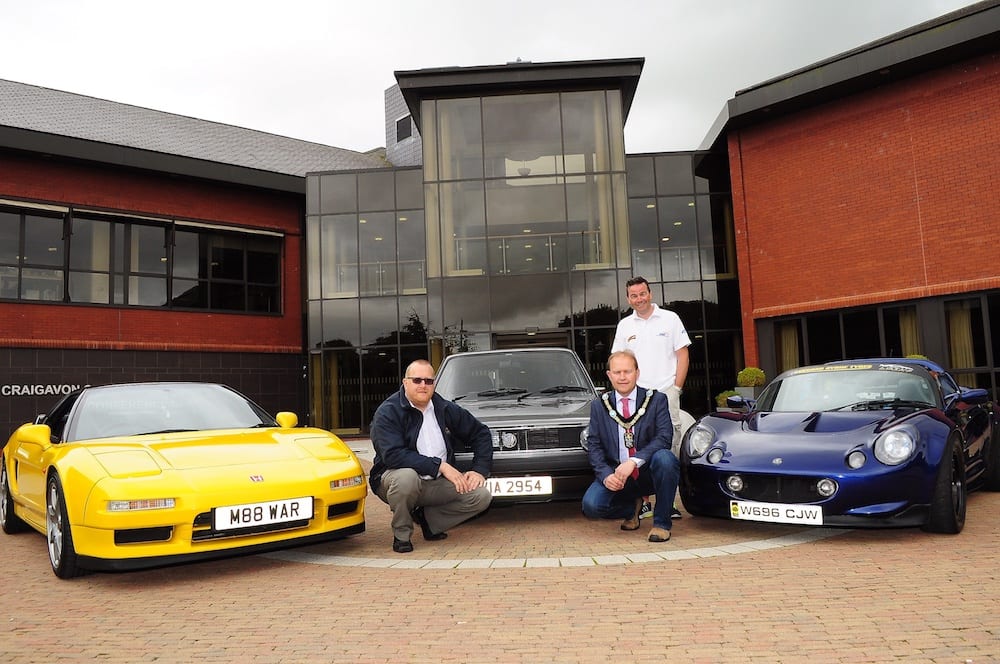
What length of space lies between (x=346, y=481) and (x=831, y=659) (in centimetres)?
325

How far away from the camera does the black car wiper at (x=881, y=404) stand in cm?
555

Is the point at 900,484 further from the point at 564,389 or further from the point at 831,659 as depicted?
the point at 564,389

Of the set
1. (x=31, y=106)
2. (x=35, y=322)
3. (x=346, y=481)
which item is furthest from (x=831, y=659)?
(x=31, y=106)

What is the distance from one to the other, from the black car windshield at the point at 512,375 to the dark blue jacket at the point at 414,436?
1.28 metres

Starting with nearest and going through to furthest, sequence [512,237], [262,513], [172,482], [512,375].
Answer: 1. [172,482]
2. [262,513]
3. [512,375]
4. [512,237]

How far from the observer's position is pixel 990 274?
46.1 feet

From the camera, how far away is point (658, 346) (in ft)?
21.4

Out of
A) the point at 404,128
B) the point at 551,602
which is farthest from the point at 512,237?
the point at 404,128

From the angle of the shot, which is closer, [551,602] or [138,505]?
[551,602]

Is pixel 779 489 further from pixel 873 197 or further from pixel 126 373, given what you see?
pixel 126 373

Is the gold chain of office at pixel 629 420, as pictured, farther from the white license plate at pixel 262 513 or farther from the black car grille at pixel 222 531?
the white license plate at pixel 262 513

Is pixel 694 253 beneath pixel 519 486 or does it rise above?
above

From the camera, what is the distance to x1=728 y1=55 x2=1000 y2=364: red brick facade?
14.3 m

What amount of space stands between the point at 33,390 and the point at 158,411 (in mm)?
15255
